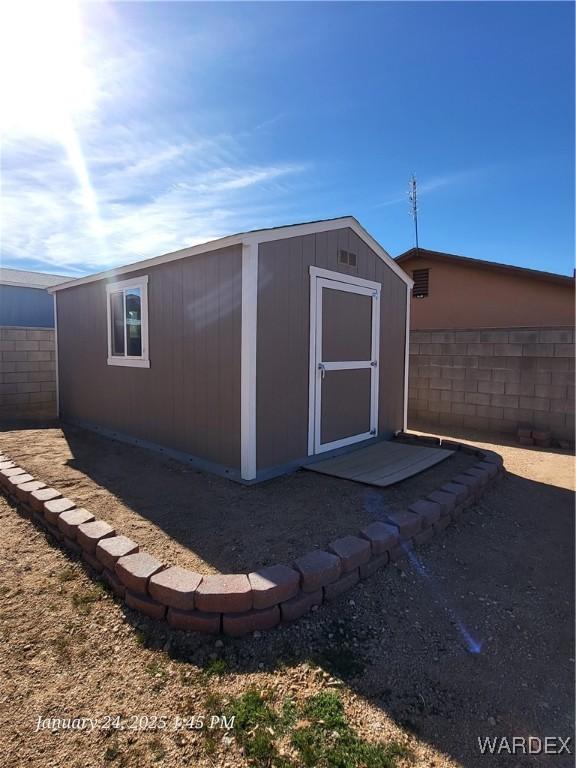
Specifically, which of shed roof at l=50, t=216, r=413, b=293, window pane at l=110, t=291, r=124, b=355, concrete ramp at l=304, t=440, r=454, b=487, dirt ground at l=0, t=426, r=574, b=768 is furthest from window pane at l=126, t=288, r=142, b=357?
dirt ground at l=0, t=426, r=574, b=768

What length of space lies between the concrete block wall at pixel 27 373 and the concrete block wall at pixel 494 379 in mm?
6950

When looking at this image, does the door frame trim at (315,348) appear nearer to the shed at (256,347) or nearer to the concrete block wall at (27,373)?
the shed at (256,347)

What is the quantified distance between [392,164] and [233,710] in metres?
8.09

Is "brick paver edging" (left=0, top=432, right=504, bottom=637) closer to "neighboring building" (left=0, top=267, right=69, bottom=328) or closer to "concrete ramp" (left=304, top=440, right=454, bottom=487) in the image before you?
"concrete ramp" (left=304, top=440, right=454, bottom=487)

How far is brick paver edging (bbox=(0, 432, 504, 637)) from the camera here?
77.7 inches

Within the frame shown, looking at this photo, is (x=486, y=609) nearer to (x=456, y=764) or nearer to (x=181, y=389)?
(x=456, y=764)

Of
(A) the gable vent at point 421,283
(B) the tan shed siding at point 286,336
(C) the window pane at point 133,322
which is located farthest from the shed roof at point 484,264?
(C) the window pane at point 133,322

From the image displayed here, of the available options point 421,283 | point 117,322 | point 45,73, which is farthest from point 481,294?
point 45,73

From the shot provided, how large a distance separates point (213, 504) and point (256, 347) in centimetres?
144

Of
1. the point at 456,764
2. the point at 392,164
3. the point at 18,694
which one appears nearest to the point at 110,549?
the point at 18,694

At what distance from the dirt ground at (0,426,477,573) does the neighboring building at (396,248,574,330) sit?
5509 millimetres

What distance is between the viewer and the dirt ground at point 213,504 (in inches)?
102

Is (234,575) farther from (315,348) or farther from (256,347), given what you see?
(315,348)

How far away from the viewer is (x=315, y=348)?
4402 mm
